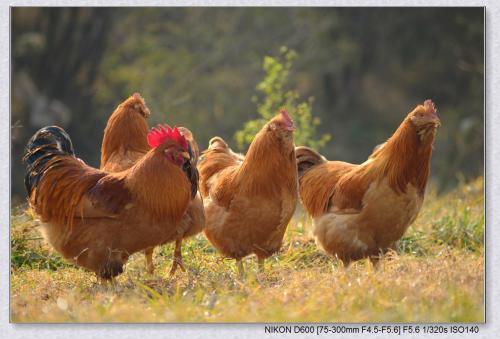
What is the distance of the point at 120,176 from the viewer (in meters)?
5.98

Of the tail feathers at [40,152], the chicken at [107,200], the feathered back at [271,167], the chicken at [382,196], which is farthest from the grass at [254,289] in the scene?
the tail feathers at [40,152]

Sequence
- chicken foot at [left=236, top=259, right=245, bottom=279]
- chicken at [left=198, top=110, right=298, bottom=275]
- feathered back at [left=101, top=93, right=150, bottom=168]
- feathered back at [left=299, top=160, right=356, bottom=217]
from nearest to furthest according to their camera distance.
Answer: chicken at [left=198, top=110, right=298, bottom=275], chicken foot at [left=236, top=259, right=245, bottom=279], feathered back at [left=299, top=160, right=356, bottom=217], feathered back at [left=101, top=93, right=150, bottom=168]

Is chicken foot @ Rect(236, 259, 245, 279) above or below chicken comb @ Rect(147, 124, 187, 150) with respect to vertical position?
below

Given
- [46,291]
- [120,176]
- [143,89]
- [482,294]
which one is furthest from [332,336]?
[143,89]

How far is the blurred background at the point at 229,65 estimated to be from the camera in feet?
59.7

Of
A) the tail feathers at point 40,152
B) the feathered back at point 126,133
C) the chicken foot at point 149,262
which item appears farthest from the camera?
the feathered back at point 126,133

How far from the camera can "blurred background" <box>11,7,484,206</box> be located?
59.7ft

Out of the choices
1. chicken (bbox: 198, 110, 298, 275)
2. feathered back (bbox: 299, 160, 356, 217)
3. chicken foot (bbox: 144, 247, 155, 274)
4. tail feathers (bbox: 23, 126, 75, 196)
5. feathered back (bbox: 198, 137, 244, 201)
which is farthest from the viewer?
feathered back (bbox: 198, 137, 244, 201)

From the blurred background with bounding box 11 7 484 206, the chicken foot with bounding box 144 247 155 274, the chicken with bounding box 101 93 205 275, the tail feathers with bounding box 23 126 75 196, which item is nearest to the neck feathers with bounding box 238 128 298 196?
the chicken with bounding box 101 93 205 275

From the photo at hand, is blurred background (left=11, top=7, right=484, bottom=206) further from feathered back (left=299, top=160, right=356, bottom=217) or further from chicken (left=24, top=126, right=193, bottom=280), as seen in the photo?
chicken (left=24, top=126, right=193, bottom=280)

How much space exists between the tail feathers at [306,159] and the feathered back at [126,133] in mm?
1577

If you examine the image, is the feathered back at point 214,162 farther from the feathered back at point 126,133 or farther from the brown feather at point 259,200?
the feathered back at point 126,133

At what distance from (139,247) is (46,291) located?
1.03 m

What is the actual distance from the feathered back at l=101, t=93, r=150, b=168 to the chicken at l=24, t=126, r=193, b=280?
3.27ft
